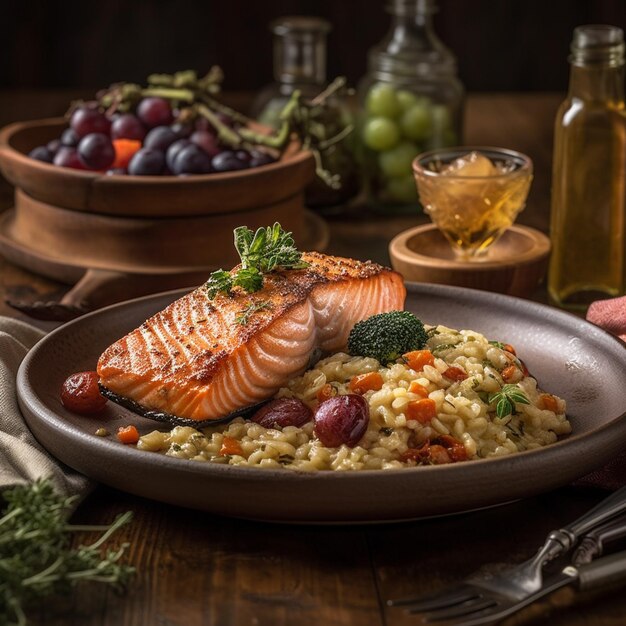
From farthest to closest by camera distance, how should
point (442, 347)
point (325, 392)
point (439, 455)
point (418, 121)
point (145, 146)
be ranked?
1. point (418, 121)
2. point (145, 146)
3. point (442, 347)
4. point (325, 392)
5. point (439, 455)

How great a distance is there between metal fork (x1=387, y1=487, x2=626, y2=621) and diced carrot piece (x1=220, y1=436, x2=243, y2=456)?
0.53 m

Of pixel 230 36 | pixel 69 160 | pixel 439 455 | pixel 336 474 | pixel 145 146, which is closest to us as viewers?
pixel 336 474

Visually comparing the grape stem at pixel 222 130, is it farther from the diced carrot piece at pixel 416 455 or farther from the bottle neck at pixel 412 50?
the diced carrot piece at pixel 416 455

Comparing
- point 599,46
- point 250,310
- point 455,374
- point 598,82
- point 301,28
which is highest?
point 599,46

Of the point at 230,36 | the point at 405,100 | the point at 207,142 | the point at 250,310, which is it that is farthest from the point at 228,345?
the point at 230,36

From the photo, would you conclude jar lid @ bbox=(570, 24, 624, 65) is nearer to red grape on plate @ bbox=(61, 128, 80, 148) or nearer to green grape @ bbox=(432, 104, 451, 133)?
green grape @ bbox=(432, 104, 451, 133)

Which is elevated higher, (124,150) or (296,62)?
(296,62)

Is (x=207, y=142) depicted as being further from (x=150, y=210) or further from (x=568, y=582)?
(x=568, y=582)

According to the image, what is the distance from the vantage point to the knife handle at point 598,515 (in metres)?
2.12

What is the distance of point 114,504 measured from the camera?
7.95 feet

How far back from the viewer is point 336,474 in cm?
211

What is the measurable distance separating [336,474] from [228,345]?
1.85 feet

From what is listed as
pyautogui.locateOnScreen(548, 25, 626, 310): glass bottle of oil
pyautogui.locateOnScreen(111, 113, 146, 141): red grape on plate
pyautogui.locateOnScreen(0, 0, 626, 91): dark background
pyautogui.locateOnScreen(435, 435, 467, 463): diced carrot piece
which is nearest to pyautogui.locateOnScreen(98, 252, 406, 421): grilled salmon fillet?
pyautogui.locateOnScreen(435, 435, 467, 463): diced carrot piece

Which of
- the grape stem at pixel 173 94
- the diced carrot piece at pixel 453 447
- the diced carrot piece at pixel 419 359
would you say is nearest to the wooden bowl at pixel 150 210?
the grape stem at pixel 173 94
